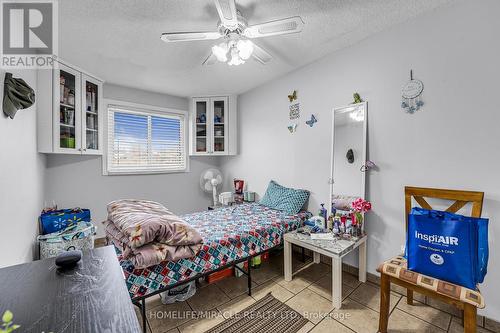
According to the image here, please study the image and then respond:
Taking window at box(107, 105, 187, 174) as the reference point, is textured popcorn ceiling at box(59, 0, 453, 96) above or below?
above

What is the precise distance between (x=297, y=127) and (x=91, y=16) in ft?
7.81

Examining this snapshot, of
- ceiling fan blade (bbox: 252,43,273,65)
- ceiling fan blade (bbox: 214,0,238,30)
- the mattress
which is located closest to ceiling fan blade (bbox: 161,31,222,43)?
ceiling fan blade (bbox: 214,0,238,30)

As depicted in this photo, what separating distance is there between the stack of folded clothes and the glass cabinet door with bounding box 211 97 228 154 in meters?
2.24

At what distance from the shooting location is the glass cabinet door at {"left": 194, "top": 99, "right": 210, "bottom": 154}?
388 centimetres

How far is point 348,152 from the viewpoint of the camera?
7.68 ft

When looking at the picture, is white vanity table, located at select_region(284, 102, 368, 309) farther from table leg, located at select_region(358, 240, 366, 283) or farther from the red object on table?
the red object on table

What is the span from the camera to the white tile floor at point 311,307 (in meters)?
1.63

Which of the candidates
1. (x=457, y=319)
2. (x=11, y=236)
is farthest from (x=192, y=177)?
(x=457, y=319)

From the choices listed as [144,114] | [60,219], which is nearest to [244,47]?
[144,114]

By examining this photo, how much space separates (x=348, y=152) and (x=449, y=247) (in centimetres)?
122

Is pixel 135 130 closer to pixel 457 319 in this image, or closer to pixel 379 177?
pixel 379 177

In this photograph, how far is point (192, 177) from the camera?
4.12m

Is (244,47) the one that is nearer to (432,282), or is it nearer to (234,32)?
(234,32)

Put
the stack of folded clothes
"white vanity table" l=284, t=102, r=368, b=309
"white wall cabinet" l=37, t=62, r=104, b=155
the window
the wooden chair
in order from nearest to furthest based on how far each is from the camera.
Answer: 1. the wooden chair
2. the stack of folded clothes
3. "white vanity table" l=284, t=102, r=368, b=309
4. "white wall cabinet" l=37, t=62, r=104, b=155
5. the window
